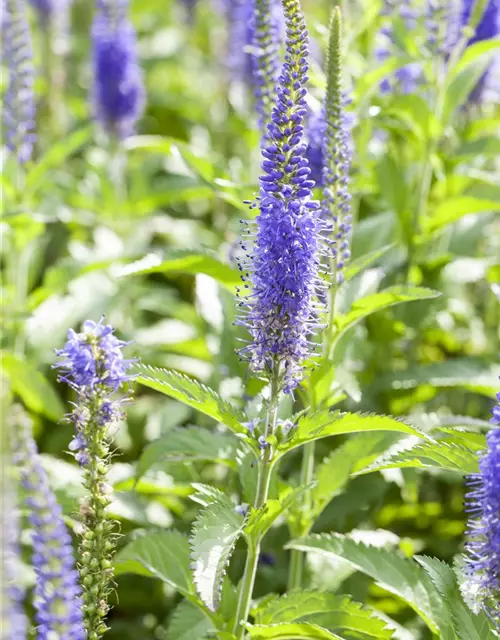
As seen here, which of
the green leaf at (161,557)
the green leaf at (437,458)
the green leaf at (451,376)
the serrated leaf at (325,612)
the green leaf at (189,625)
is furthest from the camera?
the green leaf at (451,376)

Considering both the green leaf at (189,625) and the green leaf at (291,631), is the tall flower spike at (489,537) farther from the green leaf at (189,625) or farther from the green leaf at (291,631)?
the green leaf at (189,625)

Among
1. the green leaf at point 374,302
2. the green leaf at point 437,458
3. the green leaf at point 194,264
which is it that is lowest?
the green leaf at point 437,458

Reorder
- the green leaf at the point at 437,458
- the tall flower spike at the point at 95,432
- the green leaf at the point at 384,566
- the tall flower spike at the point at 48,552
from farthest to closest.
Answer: the green leaf at the point at 384,566 < the green leaf at the point at 437,458 < the tall flower spike at the point at 95,432 < the tall flower spike at the point at 48,552

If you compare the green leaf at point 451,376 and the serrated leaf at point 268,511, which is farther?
the green leaf at point 451,376

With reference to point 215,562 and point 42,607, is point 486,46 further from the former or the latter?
point 42,607

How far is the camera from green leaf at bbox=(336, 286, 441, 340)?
9.37ft

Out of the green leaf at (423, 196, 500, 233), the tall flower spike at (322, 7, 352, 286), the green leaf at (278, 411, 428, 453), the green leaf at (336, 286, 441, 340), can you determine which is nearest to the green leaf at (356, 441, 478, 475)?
the green leaf at (278, 411, 428, 453)

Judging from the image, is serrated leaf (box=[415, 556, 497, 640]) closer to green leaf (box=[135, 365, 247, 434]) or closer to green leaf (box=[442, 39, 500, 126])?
green leaf (box=[135, 365, 247, 434])

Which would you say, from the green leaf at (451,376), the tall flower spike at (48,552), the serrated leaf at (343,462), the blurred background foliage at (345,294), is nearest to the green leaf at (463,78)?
the blurred background foliage at (345,294)

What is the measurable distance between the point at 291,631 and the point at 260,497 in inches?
15.8

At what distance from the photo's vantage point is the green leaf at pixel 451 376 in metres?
3.75

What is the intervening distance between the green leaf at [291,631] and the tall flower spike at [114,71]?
389 cm

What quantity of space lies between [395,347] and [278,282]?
8.49 feet

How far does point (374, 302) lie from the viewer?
9.77 ft
